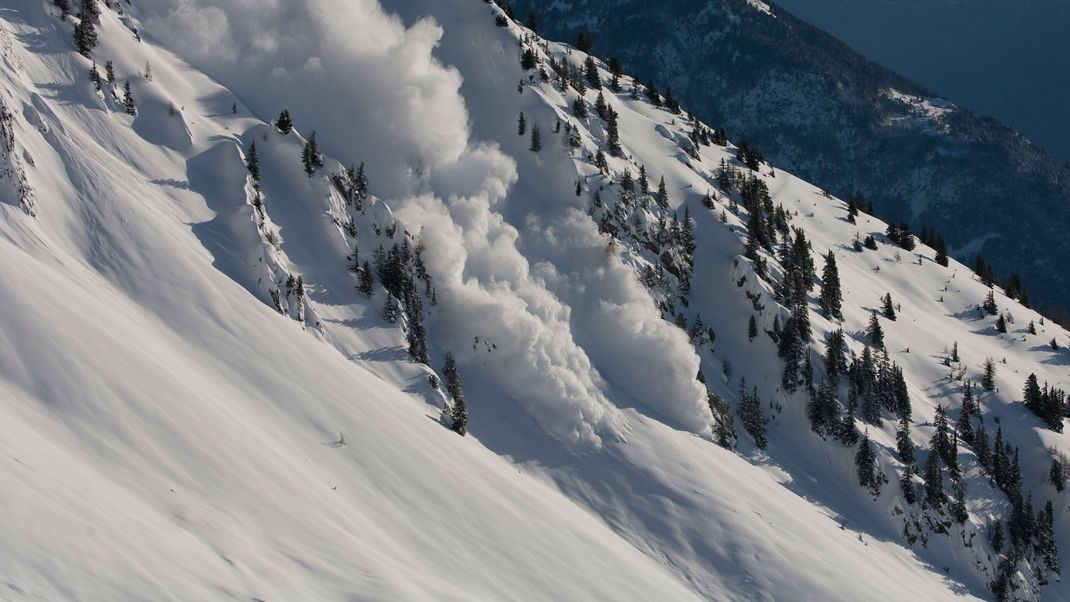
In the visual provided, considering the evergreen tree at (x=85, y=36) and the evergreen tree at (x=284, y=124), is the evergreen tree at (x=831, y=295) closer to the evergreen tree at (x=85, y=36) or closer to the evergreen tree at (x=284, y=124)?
the evergreen tree at (x=284, y=124)

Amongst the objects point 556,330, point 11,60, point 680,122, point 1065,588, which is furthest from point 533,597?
point 680,122

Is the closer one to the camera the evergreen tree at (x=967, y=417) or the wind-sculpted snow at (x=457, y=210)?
the wind-sculpted snow at (x=457, y=210)

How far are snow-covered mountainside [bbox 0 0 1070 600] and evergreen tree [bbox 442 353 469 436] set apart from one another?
26 centimetres

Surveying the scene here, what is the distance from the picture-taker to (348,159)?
197 feet

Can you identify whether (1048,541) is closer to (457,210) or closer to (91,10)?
(457,210)

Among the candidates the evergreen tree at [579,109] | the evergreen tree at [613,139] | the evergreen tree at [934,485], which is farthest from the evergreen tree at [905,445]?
the evergreen tree at [579,109]

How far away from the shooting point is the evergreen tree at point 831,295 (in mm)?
76938

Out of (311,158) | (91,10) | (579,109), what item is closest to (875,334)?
(579,109)

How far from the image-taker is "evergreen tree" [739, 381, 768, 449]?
63562mm

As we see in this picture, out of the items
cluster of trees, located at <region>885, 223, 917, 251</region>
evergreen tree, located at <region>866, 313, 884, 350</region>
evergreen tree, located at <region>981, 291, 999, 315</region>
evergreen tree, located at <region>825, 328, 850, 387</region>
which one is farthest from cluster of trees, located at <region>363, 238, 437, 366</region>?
cluster of trees, located at <region>885, 223, 917, 251</region>

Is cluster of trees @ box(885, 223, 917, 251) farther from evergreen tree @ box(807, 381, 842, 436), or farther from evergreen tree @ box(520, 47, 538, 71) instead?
evergreen tree @ box(520, 47, 538, 71)

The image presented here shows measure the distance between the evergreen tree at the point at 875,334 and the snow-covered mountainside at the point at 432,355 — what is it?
1.35 feet

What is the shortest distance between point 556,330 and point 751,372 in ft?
67.9

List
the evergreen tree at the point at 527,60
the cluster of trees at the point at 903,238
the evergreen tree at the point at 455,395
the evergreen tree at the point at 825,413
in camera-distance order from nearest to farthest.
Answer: the evergreen tree at the point at 455,395 → the evergreen tree at the point at 825,413 → the evergreen tree at the point at 527,60 → the cluster of trees at the point at 903,238
